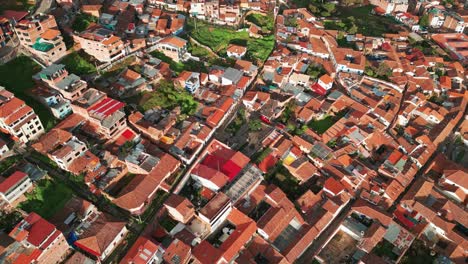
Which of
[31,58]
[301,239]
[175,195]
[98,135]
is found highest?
[31,58]

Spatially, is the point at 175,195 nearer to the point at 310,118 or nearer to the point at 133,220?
the point at 133,220

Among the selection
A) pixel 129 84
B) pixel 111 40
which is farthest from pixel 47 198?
pixel 111 40

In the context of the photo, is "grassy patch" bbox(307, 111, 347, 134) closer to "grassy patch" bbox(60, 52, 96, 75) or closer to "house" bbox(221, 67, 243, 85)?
"house" bbox(221, 67, 243, 85)

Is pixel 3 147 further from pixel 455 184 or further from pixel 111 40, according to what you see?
pixel 455 184

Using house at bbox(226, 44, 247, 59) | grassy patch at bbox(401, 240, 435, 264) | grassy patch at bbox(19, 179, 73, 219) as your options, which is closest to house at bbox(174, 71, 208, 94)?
house at bbox(226, 44, 247, 59)

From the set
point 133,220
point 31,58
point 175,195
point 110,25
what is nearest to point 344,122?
point 175,195

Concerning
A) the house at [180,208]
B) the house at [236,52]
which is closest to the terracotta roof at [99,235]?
the house at [180,208]

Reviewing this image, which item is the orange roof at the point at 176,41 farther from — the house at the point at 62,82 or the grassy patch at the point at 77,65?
the house at the point at 62,82
